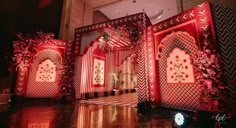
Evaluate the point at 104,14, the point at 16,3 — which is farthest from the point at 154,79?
the point at 104,14

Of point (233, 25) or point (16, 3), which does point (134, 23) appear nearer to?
point (233, 25)

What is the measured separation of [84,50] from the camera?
5883 millimetres

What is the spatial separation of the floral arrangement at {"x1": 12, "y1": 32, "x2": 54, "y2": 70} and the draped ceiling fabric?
16.5 ft

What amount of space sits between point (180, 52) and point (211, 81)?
4.29 ft

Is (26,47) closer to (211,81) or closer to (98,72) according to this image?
(98,72)

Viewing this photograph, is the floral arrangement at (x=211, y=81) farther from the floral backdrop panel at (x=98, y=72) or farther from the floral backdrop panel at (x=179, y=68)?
the floral backdrop panel at (x=98, y=72)

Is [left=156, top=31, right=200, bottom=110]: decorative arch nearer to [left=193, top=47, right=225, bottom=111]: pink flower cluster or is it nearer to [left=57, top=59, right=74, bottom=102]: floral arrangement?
[left=193, top=47, right=225, bottom=111]: pink flower cluster

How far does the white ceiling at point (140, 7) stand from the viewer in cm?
875

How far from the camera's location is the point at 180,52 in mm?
3967

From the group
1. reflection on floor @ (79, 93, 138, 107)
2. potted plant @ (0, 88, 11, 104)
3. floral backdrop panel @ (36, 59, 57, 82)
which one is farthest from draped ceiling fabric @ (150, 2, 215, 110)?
potted plant @ (0, 88, 11, 104)

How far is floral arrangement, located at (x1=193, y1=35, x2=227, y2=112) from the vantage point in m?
2.80

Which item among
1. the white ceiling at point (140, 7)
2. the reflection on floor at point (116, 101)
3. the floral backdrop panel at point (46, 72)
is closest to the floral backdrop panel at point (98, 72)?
the reflection on floor at point (116, 101)

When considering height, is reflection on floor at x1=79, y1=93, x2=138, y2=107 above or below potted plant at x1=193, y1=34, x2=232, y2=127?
below

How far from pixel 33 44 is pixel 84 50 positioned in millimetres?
2242
